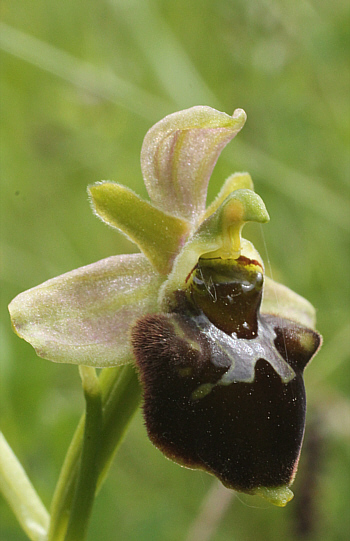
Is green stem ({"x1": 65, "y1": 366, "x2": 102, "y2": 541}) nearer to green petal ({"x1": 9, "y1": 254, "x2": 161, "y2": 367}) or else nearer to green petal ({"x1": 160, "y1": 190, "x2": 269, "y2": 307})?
green petal ({"x1": 9, "y1": 254, "x2": 161, "y2": 367})

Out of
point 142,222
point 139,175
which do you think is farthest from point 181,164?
point 139,175

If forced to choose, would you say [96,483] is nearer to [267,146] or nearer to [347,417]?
[347,417]

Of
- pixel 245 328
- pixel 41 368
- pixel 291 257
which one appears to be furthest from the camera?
pixel 291 257

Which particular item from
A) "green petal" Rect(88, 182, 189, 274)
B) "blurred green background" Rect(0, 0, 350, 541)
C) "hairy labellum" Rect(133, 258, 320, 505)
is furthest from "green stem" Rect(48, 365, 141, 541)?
"blurred green background" Rect(0, 0, 350, 541)

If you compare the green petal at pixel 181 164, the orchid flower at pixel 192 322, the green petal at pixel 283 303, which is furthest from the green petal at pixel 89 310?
the green petal at pixel 283 303

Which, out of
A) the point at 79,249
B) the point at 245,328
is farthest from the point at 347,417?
the point at 79,249
